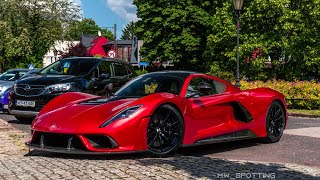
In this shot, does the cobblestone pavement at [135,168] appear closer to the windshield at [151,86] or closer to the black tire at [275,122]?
the windshield at [151,86]

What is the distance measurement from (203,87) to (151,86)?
842 millimetres

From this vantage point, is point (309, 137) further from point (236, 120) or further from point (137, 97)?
point (137, 97)

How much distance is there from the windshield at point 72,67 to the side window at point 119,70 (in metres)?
0.65

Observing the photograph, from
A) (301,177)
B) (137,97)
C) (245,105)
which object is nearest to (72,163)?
(137,97)

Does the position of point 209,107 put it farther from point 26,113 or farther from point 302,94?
point 302,94

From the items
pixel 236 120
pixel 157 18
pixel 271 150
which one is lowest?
pixel 271 150

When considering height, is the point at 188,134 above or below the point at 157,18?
below

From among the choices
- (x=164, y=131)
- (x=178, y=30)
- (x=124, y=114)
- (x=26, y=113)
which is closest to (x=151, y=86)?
(x=164, y=131)

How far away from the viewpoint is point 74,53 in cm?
4422

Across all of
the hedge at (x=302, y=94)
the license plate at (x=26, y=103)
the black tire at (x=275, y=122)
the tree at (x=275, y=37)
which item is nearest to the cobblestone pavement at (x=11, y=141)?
the license plate at (x=26, y=103)

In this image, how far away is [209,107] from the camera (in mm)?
7176

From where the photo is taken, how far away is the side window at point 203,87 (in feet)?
23.5

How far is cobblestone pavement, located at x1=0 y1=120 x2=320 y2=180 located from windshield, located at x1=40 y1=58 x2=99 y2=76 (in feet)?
17.0

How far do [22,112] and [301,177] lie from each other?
24.5 ft
